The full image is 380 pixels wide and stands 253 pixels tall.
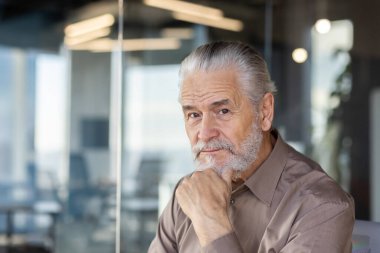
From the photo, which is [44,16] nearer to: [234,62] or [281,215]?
[234,62]

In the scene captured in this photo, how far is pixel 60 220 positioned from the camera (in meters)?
Result: 6.46

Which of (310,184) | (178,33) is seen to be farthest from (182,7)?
(310,184)

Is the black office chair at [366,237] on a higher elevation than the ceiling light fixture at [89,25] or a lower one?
lower

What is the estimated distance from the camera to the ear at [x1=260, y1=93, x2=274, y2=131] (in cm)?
173

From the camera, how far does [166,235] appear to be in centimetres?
184

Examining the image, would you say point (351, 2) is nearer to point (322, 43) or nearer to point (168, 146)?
point (322, 43)

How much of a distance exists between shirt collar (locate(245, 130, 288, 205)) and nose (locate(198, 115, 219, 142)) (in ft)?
0.49

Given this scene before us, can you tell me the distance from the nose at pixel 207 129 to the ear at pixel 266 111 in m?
0.15

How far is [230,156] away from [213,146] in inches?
2.0

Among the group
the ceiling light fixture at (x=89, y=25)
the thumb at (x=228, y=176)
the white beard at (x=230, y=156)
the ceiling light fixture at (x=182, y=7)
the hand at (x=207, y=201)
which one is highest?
the ceiling light fixture at (x=182, y=7)

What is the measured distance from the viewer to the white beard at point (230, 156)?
5.41 feet

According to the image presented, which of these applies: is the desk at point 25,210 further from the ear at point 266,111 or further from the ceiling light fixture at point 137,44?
the ear at point 266,111

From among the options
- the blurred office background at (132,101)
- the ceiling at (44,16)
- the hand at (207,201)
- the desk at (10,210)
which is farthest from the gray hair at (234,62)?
the desk at (10,210)

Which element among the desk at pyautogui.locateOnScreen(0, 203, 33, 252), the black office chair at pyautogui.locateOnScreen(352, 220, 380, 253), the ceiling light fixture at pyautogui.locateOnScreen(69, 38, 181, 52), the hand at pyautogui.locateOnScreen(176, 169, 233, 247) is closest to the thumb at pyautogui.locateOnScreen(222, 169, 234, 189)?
the hand at pyautogui.locateOnScreen(176, 169, 233, 247)
